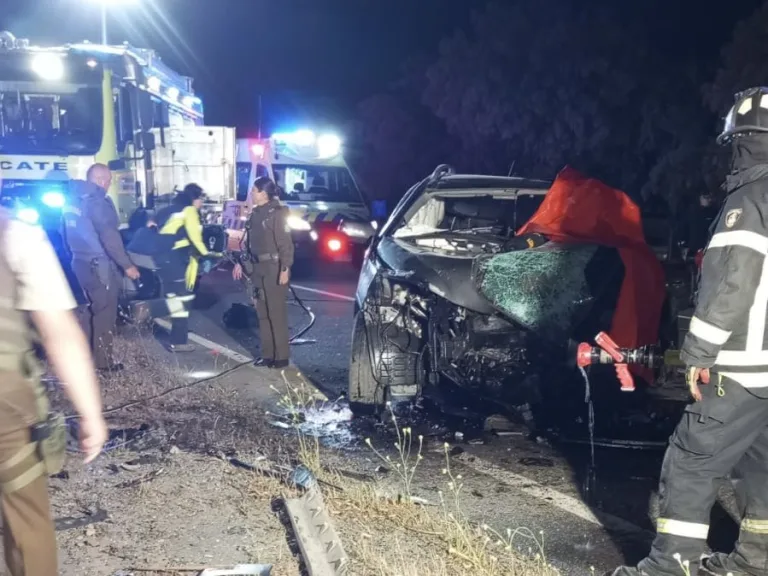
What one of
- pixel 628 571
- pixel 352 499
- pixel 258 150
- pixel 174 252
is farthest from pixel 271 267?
pixel 258 150

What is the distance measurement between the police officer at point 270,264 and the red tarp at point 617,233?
2291 millimetres

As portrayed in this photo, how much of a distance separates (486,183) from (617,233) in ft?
4.11

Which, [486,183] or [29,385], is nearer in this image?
[29,385]

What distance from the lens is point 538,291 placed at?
512 centimetres

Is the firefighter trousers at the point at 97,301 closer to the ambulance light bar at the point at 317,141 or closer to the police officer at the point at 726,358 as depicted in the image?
the police officer at the point at 726,358

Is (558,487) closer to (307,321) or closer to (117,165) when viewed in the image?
(307,321)

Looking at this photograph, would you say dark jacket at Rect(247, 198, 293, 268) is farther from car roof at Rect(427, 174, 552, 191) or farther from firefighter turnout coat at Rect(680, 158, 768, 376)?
firefighter turnout coat at Rect(680, 158, 768, 376)

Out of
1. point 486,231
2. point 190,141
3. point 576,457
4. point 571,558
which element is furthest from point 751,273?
point 190,141

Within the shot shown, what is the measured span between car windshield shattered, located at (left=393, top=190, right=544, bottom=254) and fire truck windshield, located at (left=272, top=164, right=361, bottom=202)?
27.2 feet

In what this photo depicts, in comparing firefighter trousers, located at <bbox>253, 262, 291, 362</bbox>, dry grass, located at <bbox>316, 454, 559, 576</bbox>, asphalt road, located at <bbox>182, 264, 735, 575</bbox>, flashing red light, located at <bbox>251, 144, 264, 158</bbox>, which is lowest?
asphalt road, located at <bbox>182, 264, 735, 575</bbox>

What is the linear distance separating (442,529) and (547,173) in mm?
17029

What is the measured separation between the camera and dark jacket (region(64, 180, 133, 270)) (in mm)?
6879

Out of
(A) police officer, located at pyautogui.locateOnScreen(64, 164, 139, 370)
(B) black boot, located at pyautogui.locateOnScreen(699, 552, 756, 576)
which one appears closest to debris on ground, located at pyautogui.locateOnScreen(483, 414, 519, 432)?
Answer: (B) black boot, located at pyautogui.locateOnScreen(699, 552, 756, 576)

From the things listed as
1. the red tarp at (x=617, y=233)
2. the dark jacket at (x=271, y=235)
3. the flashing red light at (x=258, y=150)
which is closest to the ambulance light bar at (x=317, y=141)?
the flashing red light at (x=258, y=150)
